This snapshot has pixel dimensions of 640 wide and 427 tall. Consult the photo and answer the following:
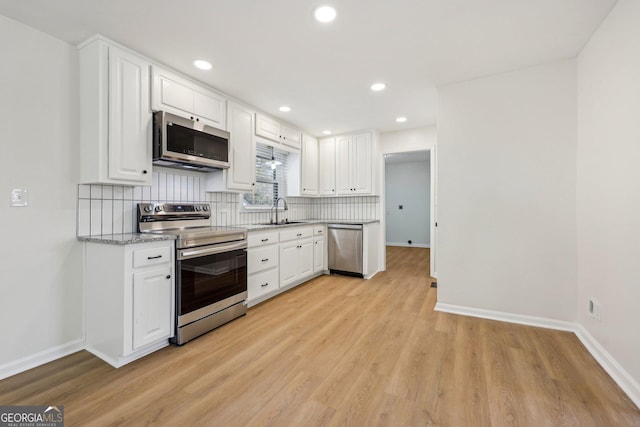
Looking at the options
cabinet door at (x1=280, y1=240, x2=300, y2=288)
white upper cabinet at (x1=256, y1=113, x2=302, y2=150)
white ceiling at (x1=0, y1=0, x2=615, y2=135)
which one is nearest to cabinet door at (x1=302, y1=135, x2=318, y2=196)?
white upper cabinet at (x1=256, y1=113, x2=302, y2=150)

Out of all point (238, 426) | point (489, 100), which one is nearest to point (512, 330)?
point (489, 100)

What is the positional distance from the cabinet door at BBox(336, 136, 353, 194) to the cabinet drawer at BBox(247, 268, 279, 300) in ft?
6.56

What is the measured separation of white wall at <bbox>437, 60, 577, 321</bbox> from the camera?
2494 millimetres

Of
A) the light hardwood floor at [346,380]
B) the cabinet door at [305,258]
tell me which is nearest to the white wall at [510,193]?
the light hardwood floor at [346,380]

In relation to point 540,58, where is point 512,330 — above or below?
below

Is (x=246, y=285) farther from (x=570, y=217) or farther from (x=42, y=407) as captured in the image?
(x=570, y=217)

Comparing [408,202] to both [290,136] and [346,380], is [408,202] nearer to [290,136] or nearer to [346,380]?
[290,136]

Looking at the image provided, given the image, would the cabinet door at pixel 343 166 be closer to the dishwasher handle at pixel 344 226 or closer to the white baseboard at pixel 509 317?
the dishwasher handle at pixel 344 226

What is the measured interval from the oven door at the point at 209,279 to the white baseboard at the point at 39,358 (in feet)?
2.70

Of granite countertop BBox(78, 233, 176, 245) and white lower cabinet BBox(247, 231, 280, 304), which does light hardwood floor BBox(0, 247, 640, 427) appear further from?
granite countertop BBox(78, 233, 176, 245)

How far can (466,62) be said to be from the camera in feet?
8.22

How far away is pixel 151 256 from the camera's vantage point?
2057mm

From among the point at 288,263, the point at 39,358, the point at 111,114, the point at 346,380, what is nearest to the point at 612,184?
the point at 346,380

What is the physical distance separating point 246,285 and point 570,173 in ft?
Result: 10.5
